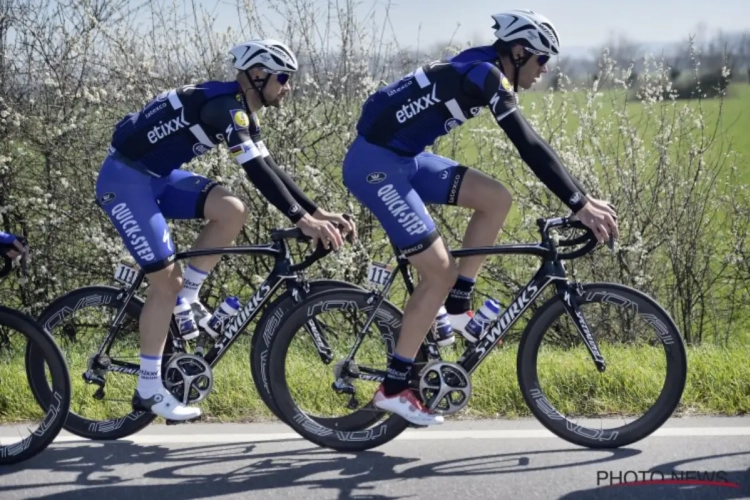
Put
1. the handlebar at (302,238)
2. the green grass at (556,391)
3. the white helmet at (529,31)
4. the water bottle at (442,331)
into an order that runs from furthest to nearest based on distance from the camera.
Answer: the green grass at (556,391) → the water bottle at (442,331) → the handlebar at (302,238) → the white helmet at (529,31)

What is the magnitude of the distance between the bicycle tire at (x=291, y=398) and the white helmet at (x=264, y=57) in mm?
1149

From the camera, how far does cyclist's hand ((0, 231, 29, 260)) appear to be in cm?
507

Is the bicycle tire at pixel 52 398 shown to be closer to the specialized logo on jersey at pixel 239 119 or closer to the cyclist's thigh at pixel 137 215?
the cyclist's thigh at pixel 137 215

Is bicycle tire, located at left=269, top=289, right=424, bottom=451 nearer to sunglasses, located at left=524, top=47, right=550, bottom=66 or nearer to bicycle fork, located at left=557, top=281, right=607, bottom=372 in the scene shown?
bicycle fork, located at left=557, top=281, right=607, bottom=372

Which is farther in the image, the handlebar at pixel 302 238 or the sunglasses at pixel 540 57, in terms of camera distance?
the handlebar at pixel 302 238

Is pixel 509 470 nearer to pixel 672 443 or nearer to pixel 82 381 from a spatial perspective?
pixel 672 443

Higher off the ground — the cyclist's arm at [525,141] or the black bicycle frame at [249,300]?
the cyclist's arm at [525,141]

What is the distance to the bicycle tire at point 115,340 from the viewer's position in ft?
17.9

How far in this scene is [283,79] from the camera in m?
5.19

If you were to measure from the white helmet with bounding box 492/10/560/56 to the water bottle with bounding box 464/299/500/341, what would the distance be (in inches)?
51.2

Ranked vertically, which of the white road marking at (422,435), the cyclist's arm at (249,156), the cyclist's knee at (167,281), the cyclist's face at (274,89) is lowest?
the white road marking at (422,435)

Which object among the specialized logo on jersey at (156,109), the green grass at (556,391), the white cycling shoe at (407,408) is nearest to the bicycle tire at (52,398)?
the green grass at (556,391)

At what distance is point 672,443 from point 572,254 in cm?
103

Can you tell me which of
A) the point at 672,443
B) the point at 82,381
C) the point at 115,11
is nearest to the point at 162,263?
the point at 82,381
